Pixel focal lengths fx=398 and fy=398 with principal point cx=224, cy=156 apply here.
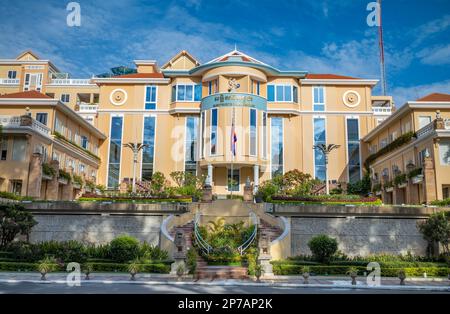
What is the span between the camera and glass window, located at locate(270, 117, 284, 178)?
4194 cm

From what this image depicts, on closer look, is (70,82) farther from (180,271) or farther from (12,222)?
(180,271)

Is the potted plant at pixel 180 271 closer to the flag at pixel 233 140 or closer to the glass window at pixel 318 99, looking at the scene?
the flag at pixel 233 140

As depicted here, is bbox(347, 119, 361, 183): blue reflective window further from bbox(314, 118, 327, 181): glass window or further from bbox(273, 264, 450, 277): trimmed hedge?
bbox(273, 264, 450, 277): trimmed hedge

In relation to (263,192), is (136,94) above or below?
above

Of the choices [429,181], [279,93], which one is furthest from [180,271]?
[279,93]

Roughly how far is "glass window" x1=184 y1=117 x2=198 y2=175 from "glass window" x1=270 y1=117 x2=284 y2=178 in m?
8.25

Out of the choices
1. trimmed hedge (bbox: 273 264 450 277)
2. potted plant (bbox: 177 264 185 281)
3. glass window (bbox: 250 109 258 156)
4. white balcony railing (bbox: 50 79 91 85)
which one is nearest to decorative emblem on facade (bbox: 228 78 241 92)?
glass window (bbox: 250 109 258 156)

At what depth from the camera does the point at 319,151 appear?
4316 centimetres

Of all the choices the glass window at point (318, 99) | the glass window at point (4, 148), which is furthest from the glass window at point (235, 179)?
the glass window at point (4, 148)

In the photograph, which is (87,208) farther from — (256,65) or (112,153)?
(256,65)
